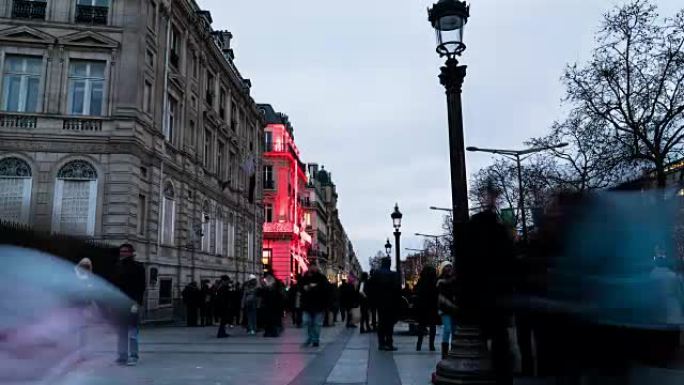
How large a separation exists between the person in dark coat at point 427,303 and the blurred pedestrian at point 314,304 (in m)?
2.24

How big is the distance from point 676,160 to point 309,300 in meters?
20.5

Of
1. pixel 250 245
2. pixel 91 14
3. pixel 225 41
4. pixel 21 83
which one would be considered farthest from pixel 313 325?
pixel 225 41

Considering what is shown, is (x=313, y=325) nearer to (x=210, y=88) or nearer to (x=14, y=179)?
(x=14, y=179)

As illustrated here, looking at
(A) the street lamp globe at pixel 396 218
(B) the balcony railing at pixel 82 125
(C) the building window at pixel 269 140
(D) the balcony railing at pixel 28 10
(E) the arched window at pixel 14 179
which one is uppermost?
(C) the building window at pixel 269 140

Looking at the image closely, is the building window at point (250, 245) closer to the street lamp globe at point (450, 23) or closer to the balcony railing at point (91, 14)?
the balcony railing at point (91, 14)

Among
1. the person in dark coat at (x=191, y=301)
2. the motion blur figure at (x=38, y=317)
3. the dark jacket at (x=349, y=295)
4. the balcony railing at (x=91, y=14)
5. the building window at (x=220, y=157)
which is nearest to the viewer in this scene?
the motion blur figure at (x=38, y=317)

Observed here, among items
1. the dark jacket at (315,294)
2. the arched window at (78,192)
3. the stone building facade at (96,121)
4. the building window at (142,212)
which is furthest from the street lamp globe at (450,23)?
the building window at (142,212)

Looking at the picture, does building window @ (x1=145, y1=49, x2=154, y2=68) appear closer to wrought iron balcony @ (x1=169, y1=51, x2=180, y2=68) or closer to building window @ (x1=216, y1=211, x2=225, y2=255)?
wrought iron balcony @ (x1=169, y1=51, x2=180, y2=68)

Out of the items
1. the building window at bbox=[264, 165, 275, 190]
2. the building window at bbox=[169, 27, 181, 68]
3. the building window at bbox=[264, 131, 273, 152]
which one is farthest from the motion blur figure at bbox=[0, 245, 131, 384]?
the building window at bbox=[264, 131, 273, 152]

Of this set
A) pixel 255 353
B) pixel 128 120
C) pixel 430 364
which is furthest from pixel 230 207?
pixel 430 364

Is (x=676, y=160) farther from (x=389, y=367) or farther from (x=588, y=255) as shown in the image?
(x=588, y=255)

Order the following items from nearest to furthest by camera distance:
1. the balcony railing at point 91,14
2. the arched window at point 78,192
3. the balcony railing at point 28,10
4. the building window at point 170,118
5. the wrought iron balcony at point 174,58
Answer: the arched window at point 78,192 → the balcony railing at point 28,10 → the balcony railing at point 91,14 → the building window at point 170,118 → the wrought iron balcony at point 174,58

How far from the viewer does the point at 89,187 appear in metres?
25.1

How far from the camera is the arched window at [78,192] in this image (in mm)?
24828
